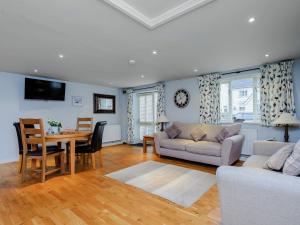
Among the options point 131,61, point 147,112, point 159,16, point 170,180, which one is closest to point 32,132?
point 131,61

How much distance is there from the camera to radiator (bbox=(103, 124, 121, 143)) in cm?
614

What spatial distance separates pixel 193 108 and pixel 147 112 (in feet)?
6.64

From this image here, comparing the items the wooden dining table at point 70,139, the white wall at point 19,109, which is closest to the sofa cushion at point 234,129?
the wooden dining table at point 70,139

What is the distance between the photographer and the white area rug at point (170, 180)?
235cm

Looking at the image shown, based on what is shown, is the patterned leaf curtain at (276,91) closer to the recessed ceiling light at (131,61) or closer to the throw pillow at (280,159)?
the throw pillow at (280,159)

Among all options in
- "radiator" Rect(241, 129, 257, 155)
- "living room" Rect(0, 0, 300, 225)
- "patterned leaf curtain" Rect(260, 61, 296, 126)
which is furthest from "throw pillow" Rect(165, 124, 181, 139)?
"patterned leaf curtain" Rect(260, 61, 296, 126)

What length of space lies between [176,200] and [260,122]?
116 inches

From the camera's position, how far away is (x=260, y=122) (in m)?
3.89

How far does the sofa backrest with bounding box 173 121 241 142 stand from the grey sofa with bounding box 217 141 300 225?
8.89 ft

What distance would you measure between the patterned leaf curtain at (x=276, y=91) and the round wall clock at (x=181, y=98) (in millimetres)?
1910

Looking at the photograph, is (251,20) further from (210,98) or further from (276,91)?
(210,98)

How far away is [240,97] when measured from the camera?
4.26 m

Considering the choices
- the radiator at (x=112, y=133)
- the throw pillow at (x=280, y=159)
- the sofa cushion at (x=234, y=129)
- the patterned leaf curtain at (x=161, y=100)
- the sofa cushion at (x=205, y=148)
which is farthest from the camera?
the radiator at (x=112, y=133)

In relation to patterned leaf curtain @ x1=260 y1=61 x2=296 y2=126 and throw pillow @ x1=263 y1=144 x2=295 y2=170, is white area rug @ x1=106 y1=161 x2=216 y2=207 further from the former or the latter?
patterned leaf curtain @ x1=260 y1=61 x2=296 y2=126
